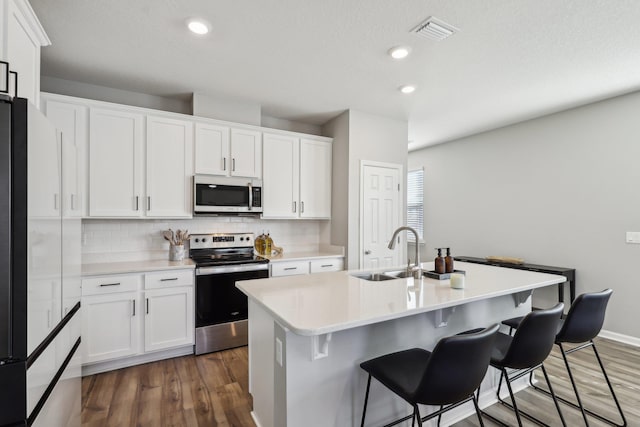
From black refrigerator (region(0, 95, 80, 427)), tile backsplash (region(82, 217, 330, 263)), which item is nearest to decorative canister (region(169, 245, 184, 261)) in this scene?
tile backsplash (region(82, 217, 330, 263))

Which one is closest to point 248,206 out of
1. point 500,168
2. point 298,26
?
point 298,26

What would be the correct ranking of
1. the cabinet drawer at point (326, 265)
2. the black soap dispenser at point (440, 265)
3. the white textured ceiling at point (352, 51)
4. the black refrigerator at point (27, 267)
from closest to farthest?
the black refrigerator at point (27, 267)
the white textured ceiling at point (352, 51)
the black soap dispenser at point (440, 265)
the cabinet drawer at point (326, 265)

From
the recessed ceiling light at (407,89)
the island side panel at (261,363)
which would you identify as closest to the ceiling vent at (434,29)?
the recessed ceiling light at (407,89)

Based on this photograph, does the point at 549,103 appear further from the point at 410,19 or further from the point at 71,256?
the point at 71,256

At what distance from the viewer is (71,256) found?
1.68 meters

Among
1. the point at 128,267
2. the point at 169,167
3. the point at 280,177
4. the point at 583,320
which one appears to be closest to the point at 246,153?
the point at 280,177

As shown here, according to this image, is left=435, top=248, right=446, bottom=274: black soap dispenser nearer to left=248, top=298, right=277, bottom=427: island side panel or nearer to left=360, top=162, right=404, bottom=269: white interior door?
left=248, top=298, right=277, bottom=427: island side panel

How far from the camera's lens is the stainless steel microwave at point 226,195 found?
10.9ft

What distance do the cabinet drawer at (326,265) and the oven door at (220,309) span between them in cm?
78

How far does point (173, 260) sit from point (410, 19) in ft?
9.87

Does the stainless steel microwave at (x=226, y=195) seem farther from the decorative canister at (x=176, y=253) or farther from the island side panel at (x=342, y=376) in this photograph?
the island side panel at (x=342, y=376)

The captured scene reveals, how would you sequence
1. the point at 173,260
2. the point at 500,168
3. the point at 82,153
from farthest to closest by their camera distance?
the point at 500,168, the point at 173,260, the point at 82,153

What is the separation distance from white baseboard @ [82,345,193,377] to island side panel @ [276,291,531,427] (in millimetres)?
1770

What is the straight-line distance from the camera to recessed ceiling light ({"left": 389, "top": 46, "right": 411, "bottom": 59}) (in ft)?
8.10
